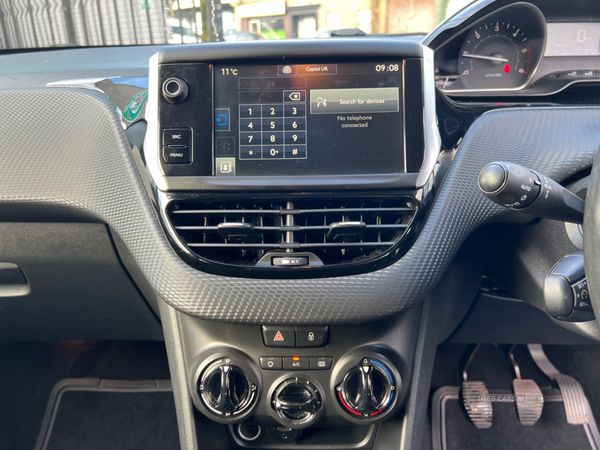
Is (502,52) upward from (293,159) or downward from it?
upward

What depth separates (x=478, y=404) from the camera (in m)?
1.55

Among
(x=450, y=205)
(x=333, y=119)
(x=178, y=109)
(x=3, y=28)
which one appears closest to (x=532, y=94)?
(x=450, y=205)

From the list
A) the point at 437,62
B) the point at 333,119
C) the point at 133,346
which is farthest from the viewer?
the point at 133,346

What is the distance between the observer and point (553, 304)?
2.21 ft

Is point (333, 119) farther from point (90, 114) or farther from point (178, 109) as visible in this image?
point (90, 114)

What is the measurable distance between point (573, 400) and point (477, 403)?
1.08 feet

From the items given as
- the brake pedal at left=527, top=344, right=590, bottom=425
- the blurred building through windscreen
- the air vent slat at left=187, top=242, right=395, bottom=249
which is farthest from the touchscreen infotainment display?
the brake pedal at left=527, top=344, right=590, bottom=425

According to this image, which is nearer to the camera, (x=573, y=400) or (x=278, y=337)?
(x=278, y=337)

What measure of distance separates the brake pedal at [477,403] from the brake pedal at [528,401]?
0.09 meters

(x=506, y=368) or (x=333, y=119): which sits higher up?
(x=333, y=119)

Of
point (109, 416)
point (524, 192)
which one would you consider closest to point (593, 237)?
point (524, 192)

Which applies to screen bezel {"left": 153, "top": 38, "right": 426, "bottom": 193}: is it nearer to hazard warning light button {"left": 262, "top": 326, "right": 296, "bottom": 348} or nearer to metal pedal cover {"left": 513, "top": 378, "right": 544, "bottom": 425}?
hazard warning light button {"left": 262, "top": 326, "right": 296, "bottom": 348}

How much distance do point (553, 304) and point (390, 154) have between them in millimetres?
355

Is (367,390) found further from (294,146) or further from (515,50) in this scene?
(515,50)
